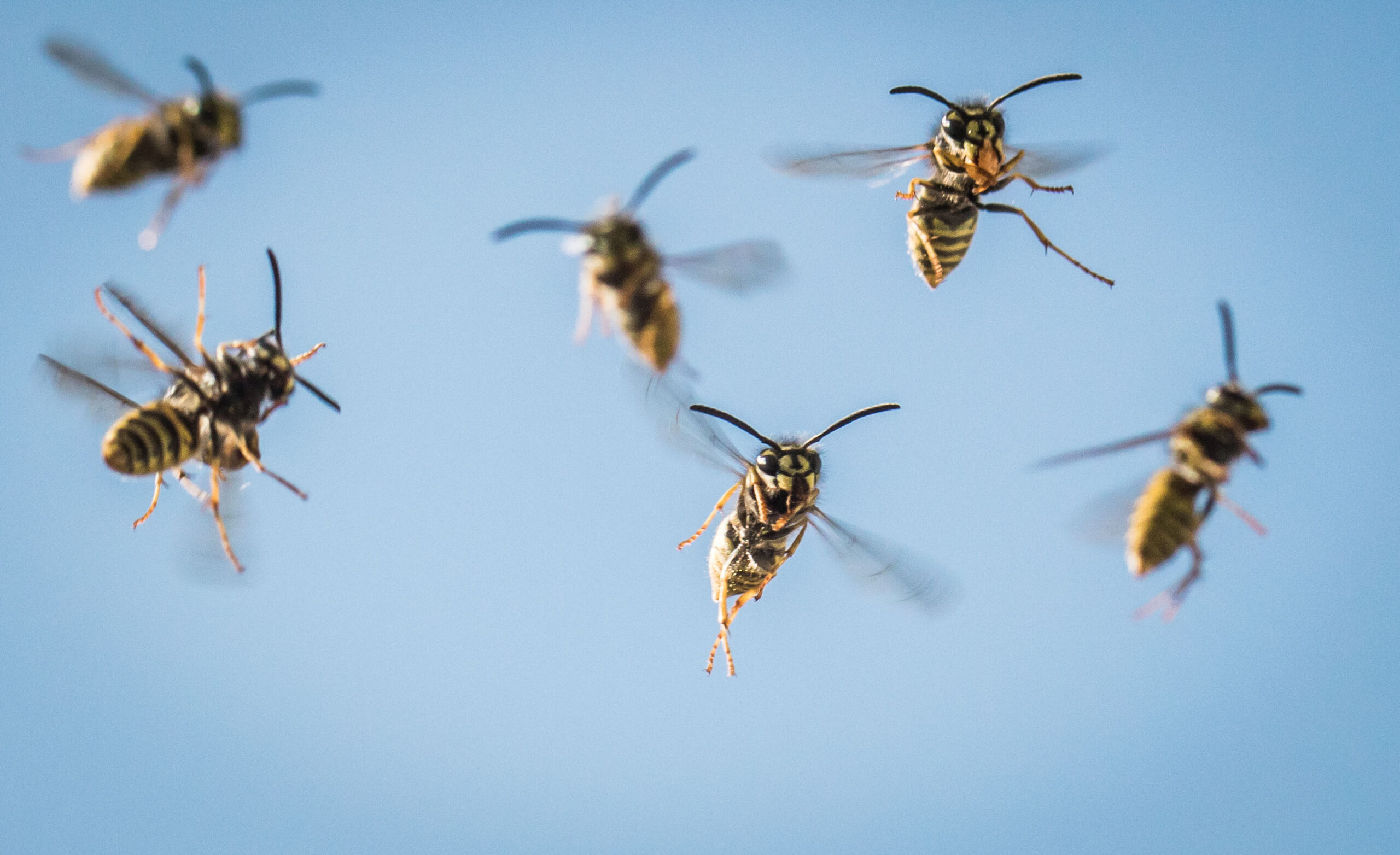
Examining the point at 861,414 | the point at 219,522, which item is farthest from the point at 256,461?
the point at 861,414

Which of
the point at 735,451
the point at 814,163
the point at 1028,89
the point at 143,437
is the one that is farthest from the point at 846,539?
the point at 143,437

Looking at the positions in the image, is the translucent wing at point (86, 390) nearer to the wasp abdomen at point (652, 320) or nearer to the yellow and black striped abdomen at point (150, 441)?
the yellow and black striped abdomen at point (150, 441)

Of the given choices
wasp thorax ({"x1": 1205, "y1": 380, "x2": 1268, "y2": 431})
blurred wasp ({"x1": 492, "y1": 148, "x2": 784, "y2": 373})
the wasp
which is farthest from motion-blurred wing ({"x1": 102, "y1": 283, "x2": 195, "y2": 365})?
wasp thorax ({"x1": 1205, "y1": 380, "x2": 1268, "y2": 431})

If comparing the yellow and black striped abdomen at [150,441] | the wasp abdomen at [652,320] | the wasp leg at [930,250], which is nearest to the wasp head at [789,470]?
the wasp abdomen at [652,320]

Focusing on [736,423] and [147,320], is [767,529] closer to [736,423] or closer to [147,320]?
[736,423]

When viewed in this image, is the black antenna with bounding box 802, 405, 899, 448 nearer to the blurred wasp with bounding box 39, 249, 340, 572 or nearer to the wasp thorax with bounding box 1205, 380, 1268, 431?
the wasp thorax with bounding box 1205, 380, 1268, 431

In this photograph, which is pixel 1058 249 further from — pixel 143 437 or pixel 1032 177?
pixel 143 437

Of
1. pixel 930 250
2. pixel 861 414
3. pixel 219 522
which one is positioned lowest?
pixel 219 522
